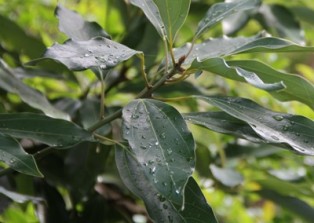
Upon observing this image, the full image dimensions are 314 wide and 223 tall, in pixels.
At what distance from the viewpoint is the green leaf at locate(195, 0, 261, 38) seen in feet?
3.01

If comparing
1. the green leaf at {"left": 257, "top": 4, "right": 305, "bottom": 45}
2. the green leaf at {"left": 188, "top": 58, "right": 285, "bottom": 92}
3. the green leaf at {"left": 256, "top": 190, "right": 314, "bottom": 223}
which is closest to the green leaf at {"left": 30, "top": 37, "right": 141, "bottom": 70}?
the green leaf at {"left": 188, "top": 58, "right": 285, "bottom": 92}

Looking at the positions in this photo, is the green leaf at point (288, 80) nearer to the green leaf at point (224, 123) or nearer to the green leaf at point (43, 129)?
the green leaf at point (224, 123)

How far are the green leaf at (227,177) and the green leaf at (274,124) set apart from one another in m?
0.33

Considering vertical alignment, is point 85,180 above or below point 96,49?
below

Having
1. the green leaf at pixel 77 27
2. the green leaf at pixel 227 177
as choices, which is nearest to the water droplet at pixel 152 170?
the green leaf at pixel 77 27

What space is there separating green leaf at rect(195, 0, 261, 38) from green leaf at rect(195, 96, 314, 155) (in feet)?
0.45

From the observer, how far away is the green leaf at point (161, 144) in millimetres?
651

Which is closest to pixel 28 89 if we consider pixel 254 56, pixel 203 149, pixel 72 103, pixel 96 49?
pixel 72 103

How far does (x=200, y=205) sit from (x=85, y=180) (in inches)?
13.5

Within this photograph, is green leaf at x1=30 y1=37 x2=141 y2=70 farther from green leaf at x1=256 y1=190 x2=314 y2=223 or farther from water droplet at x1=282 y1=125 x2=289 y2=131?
green leaf at x1=256 y1=190 x2=314 y2=223

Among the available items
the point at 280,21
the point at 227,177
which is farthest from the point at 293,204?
the point at 280,21

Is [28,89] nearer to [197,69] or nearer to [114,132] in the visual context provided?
[114,132]

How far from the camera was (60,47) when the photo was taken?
764 millimetres

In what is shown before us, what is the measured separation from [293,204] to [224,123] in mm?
418
